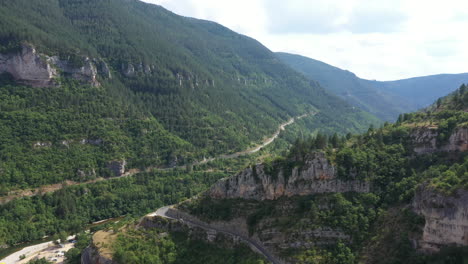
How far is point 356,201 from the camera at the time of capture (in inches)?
2306

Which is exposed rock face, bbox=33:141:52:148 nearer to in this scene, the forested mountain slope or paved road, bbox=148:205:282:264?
the forested mountain slope

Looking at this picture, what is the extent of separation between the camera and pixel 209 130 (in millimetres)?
166625

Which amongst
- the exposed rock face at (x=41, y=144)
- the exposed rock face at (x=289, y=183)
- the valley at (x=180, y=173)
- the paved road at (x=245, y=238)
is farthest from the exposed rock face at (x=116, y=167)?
the exposed rock face at (x=289, y=183)

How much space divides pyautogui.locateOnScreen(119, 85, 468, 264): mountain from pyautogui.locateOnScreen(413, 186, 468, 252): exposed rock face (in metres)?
0.12

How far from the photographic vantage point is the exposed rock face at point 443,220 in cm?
4397

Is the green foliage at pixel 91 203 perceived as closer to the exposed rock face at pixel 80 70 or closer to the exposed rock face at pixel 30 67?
the exposed rock face at pixel 30 67

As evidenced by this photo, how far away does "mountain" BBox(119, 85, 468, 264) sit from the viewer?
47.2 meters

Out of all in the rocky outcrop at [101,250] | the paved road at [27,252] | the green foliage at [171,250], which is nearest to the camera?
the green foliage at [171,250]

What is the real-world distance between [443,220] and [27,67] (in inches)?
5877

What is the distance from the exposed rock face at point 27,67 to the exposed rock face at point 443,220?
144085mm

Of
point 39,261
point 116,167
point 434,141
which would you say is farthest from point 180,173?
point 434,141

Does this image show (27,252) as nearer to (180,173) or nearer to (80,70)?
(180,173)

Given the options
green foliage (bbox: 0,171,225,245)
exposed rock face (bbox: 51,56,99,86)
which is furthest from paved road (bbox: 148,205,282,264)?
exposed rock face (bbox: 51,56,99,86)

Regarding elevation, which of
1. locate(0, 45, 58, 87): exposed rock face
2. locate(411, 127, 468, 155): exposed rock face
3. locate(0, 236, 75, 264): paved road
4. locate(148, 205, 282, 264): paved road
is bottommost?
locate(0, 236, 75, 264): paved road
